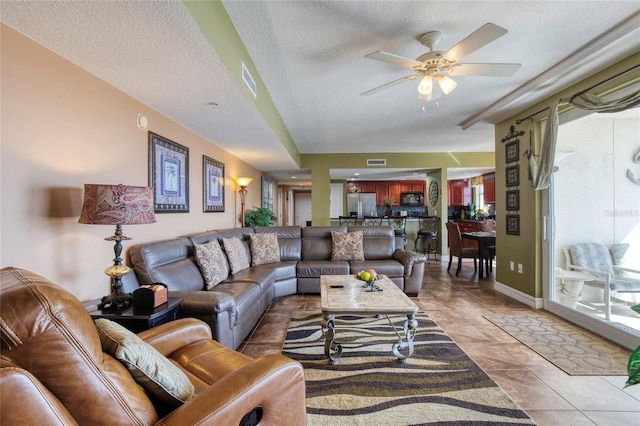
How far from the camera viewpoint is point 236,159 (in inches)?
203

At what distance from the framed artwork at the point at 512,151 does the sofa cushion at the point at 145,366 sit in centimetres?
444

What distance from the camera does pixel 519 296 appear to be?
149 inches

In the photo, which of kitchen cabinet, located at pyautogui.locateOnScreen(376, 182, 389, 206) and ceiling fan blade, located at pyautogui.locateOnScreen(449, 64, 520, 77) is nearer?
ceiling fan blade, located at pyautogui.locateOnScreen(449, 64, 520, 77)

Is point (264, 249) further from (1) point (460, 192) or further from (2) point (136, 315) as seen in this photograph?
(1) point (460, 192)

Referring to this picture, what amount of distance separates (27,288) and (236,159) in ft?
15.2

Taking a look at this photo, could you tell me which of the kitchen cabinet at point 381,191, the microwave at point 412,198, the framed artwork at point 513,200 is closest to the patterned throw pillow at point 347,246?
the framed artwork at point 513,200

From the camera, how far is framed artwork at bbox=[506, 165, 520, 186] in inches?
151

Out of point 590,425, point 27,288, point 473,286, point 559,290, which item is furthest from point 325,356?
point 473,286

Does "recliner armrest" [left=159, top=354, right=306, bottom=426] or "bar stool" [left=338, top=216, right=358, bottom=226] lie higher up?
"bar stool" [left=338, top=216, right=358, bottom=226]

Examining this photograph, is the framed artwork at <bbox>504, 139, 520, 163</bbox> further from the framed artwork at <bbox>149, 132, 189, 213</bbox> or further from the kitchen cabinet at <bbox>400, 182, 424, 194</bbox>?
the kitchen cabinet at <bbox>400, 182, 424, 194</bbox>

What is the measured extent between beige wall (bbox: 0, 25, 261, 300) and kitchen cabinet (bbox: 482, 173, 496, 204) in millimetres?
9265

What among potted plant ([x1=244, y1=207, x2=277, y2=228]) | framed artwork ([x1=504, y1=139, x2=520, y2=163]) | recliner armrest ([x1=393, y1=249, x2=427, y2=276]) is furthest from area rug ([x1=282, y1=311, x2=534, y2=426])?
potted plant ([x1=244, y1=207, x2=277, y2=228])

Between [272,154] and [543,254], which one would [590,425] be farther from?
[272,154]

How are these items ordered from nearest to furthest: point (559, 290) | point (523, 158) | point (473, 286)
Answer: point (559, 290) → point (523, 158) → point (473, 286)
